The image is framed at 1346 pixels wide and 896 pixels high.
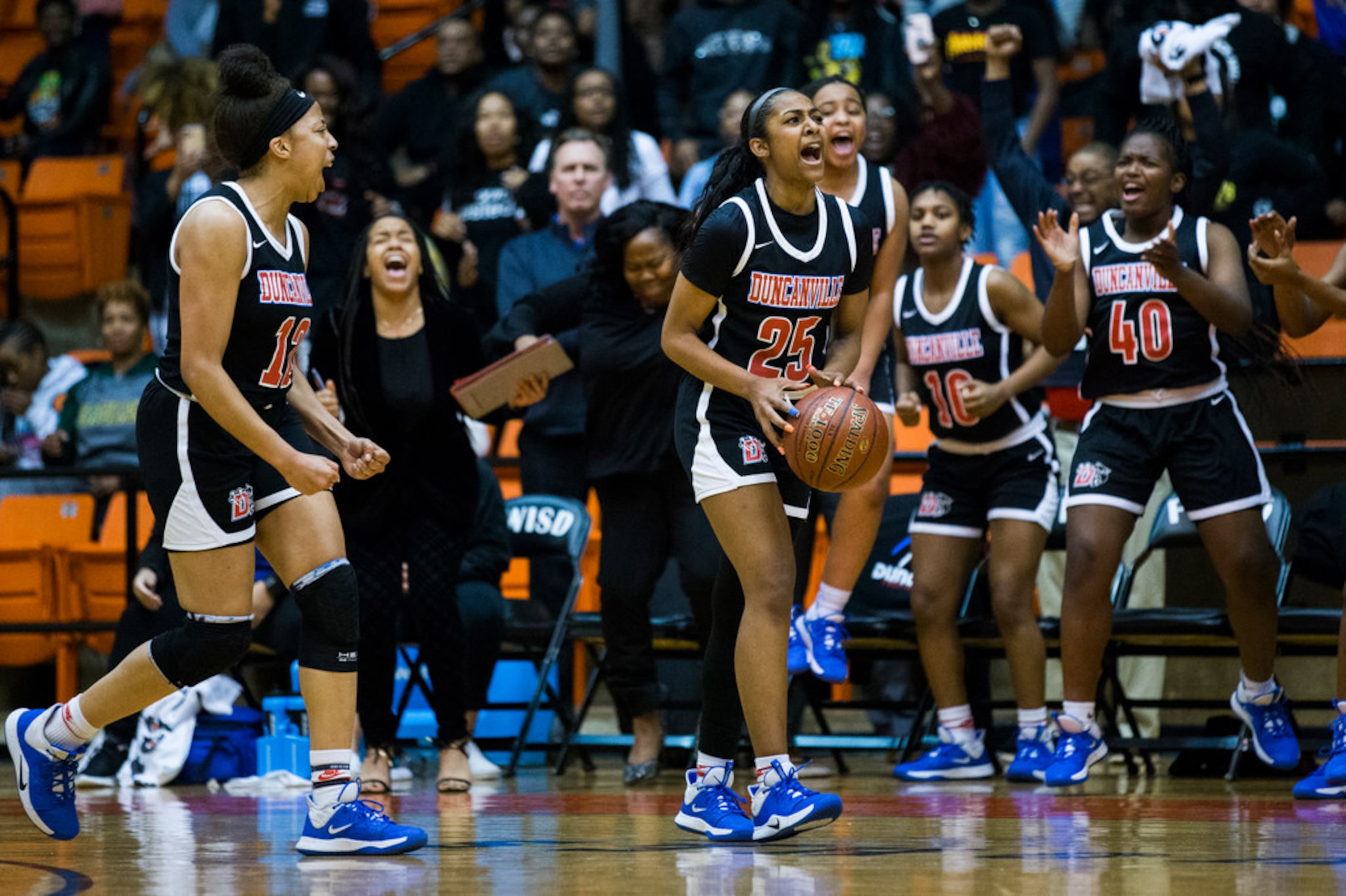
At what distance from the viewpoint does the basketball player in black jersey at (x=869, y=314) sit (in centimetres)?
606

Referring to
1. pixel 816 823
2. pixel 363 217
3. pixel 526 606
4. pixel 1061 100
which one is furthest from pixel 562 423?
pixel 1061 100

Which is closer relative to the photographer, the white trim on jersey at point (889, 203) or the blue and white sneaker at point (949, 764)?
the white trim on jersey at point (889, 203)

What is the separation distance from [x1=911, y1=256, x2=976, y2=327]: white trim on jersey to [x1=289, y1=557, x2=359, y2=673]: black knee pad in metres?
2.99

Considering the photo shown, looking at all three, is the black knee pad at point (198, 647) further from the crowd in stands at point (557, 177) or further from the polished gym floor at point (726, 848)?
the crowd in stands at point (557, 177)

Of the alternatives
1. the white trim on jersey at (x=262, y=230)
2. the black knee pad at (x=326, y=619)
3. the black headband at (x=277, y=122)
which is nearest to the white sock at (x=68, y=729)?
the black knee pad at (x=326, y=619)

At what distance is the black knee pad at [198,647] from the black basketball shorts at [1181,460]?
3120mm

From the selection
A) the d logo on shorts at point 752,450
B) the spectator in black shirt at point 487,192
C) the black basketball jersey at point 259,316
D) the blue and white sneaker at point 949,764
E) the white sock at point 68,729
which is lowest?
the blue and white sneaker at point 949,764

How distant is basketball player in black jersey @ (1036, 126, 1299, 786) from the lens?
597cm

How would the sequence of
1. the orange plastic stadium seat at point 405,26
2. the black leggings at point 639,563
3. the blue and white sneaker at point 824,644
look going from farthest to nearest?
the orange plastic stadium seat at point 405,26, the black leggings at point 639,563, the blue and white sneaker at point 824,644

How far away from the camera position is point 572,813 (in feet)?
17.3

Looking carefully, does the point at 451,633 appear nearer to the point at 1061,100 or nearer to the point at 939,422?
the point at 939,422

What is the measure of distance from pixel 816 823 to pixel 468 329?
8.97ft

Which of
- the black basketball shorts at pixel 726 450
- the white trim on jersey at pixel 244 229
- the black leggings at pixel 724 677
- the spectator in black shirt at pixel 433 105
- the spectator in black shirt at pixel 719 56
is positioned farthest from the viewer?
the spectator in black shirt at pixel 433 105

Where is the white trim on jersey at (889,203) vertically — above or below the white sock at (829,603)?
above
